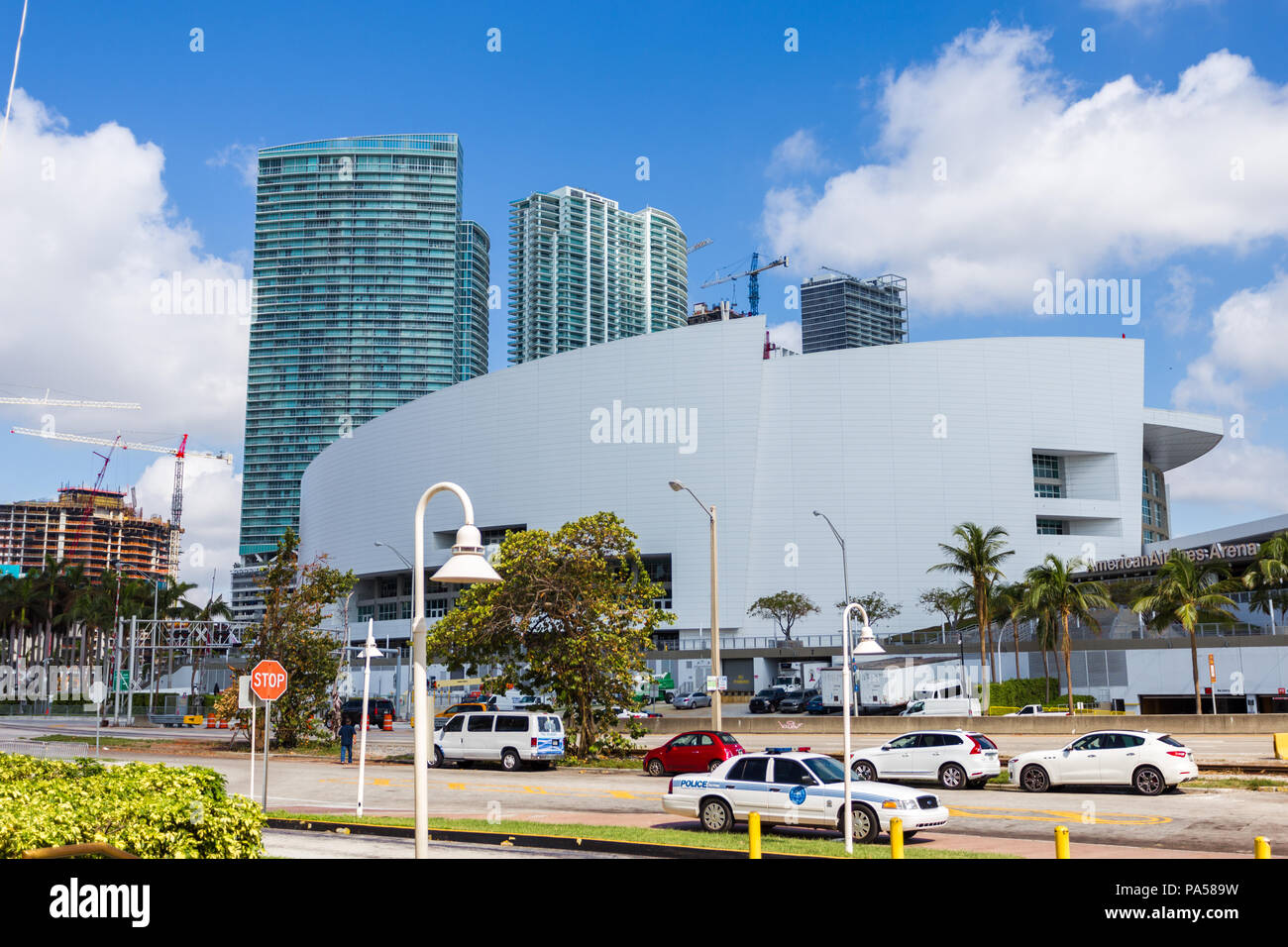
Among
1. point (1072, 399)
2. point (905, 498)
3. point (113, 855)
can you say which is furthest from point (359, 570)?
point (113, 855)

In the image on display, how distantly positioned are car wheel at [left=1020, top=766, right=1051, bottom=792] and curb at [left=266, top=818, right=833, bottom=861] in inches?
545

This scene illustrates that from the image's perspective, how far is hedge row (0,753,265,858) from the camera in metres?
9.84

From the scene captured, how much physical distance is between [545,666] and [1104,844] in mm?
24753

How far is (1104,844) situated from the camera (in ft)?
59.5

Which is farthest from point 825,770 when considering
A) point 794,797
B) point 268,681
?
point 268,681

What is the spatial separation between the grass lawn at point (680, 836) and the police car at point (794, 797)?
0.37m

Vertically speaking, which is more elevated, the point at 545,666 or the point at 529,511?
the point at 529,511

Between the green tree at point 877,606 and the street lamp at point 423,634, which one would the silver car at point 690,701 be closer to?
the green tree at point 877,606

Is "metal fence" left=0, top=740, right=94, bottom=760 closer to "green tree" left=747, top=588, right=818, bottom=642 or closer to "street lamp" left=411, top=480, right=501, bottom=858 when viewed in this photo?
"street lamp" left=411, top=480, right=501, bottom=858

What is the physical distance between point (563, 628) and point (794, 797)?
2190cm

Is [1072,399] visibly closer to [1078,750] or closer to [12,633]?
[1078,750]

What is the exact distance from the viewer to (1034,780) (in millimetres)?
27250

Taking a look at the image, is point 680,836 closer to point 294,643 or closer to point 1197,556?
point 294,643

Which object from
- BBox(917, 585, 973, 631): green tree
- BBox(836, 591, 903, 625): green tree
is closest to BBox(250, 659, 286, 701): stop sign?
BBox(917, 585, 973, 631): green tree
